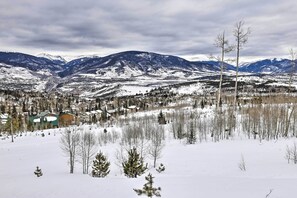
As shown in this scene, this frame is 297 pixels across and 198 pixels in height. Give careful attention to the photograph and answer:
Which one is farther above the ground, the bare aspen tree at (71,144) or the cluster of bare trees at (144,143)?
the bare aspen tree at (71,144)

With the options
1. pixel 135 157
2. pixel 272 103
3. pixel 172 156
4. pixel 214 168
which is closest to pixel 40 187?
pixel 135 157

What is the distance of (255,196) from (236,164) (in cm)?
1616

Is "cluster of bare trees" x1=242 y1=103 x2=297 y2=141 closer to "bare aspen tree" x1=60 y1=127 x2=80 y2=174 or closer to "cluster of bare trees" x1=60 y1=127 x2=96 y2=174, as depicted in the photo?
"cluster of bare trees" x1=60 y1=127 x2=96 y2=174

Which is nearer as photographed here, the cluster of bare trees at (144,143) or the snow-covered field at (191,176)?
the snow-covered field at (191,176)

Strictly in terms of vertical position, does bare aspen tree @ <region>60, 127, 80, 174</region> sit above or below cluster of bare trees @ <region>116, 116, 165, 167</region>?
above

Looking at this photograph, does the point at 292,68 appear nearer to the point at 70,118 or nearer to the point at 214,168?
the point at 214,168

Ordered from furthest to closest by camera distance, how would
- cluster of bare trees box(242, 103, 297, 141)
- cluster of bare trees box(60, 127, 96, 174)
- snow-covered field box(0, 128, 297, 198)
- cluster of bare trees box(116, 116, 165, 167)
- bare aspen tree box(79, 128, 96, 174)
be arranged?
cluster of bare trees box(242, 103, 297, 141) → cluster of bare trees box(116, 116, 165, 167) → bare aspen tree box(79, 128, 96, 174) → cluster of bare trees box(60, 127, 96, 174) → snow-covered field box(0, 128, 297, 198)

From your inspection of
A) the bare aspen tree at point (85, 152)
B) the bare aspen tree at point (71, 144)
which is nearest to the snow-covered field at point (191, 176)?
the bare aspen tree at point (85, 152)

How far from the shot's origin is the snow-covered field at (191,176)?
57.1ft

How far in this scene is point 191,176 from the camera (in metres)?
24.4

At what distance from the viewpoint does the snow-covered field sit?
17.4 m

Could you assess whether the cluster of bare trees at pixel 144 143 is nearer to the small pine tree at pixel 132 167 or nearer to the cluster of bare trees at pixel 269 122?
the small pine tree at pixel 132 167

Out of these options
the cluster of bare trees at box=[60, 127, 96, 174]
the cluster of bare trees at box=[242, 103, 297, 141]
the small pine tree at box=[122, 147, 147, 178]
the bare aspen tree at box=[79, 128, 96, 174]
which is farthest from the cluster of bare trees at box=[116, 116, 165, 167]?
the cluster of bare trees at box=[242, 103, 297, 141]

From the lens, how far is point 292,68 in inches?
1499
